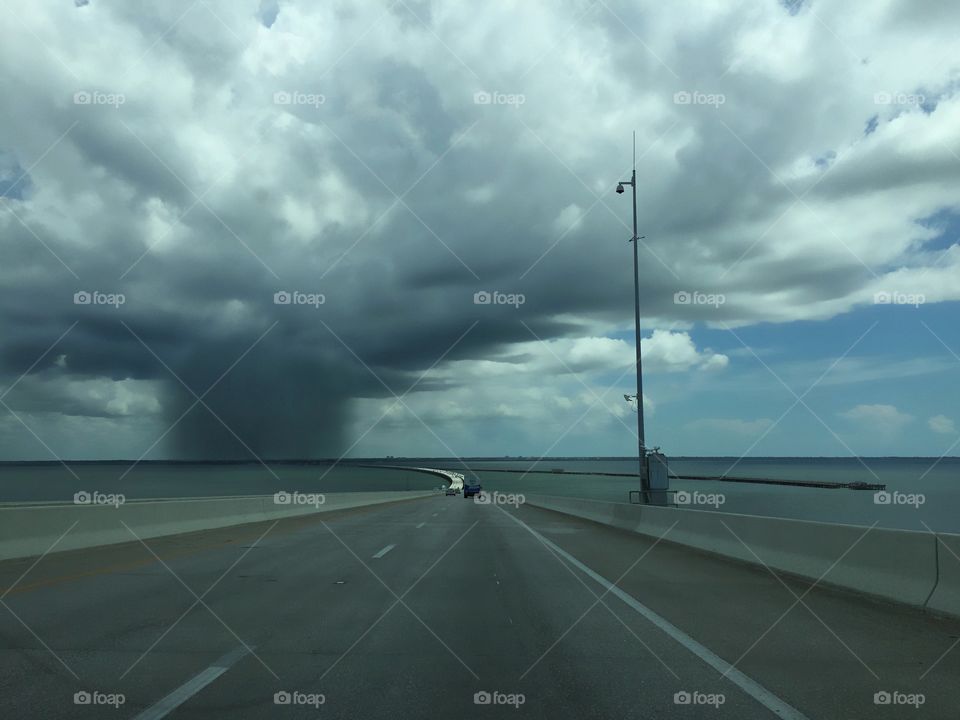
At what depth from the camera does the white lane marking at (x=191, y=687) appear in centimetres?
555

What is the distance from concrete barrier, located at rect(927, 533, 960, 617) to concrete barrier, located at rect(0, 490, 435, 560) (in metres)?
14.9

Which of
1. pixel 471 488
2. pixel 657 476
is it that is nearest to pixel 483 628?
pixel 657 476

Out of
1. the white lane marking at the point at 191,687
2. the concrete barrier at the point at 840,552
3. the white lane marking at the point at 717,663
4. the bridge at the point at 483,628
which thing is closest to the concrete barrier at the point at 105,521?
the bridge at the point at 483,628

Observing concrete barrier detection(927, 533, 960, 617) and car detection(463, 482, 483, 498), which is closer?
concrete barrier detection(927, 533, 960, 617)

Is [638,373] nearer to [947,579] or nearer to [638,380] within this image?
[638,380]

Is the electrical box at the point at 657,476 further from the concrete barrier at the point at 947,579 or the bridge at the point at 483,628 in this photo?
the concrete barrier at the point at 947,579

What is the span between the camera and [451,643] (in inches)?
314

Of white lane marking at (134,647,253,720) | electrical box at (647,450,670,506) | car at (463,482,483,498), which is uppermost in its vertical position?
car at (463,482,483,498)

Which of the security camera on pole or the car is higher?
the car

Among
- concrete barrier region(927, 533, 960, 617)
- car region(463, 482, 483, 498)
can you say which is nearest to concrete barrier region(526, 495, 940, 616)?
concrete barrier region(927, 533, 960, 617)

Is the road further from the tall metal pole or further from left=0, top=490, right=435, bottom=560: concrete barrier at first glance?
the tall metal pole

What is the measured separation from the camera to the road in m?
5.91

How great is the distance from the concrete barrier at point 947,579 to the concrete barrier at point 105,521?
14939 mm

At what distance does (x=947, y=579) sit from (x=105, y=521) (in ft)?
54.0
